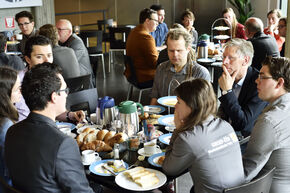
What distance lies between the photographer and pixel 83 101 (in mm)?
3301

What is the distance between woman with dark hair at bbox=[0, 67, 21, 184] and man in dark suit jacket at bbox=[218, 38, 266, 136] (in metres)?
1.44

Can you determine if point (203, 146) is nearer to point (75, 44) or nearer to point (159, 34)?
point (75, 44)

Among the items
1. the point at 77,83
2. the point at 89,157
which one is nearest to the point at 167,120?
the point at 89,157

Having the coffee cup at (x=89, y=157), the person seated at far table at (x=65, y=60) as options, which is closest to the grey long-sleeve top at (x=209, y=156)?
the coffee cup at (x=89, y=157)

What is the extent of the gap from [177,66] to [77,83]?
110cm

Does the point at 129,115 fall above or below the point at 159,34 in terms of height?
below

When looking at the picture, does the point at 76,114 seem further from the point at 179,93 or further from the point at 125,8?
the point at 125,8

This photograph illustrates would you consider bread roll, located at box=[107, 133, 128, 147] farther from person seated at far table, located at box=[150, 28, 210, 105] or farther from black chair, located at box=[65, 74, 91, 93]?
black chair, located at box=[65, 74, 91, 93]

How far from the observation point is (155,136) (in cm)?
251

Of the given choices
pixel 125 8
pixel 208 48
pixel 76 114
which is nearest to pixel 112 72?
pixel 208 48

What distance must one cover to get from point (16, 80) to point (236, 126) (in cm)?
157

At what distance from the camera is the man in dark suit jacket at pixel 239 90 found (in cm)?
268

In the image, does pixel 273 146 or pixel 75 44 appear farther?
pixel 75 44

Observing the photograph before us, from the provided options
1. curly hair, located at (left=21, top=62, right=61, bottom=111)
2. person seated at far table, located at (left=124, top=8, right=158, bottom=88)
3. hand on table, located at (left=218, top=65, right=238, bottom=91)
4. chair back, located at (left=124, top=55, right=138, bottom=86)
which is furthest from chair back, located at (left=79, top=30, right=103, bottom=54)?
curly hair, located at (left=21, top=62, right=61, bottom=111)
